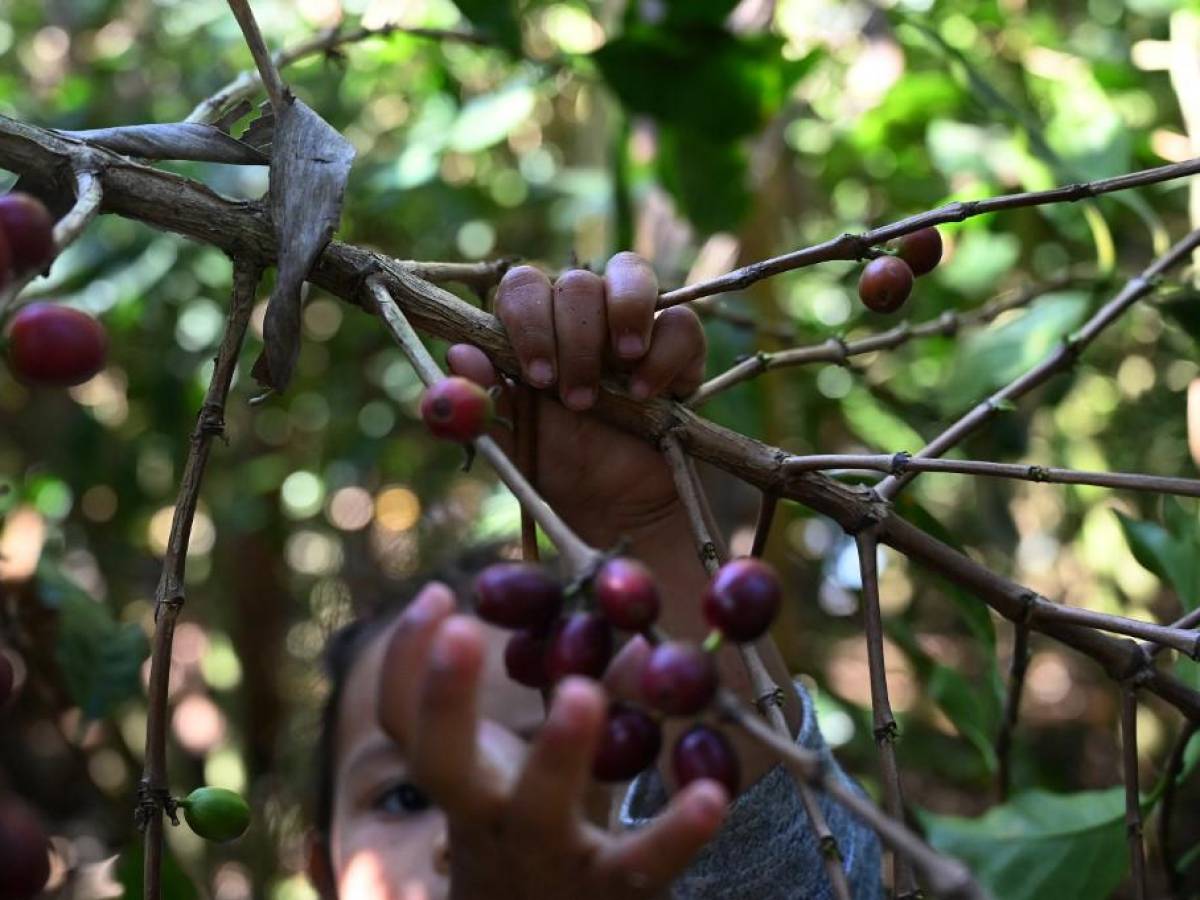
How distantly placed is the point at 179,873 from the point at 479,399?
0.58 m

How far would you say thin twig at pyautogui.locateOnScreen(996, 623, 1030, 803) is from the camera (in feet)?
2.47

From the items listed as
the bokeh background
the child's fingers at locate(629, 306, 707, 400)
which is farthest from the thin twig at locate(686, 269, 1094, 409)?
the bokeh background

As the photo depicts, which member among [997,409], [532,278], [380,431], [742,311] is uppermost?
[532,278]

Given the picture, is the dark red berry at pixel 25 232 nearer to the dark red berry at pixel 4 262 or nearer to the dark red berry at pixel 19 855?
the dark red berry at pixel 4 262

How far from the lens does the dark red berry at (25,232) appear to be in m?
0.42

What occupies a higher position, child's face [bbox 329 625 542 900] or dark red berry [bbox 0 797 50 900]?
dark red berry [bbox 0 797 50 900]

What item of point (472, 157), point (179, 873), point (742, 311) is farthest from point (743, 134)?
point (472, 157)

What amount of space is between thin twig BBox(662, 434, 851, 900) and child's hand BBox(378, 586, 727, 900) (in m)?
0.05

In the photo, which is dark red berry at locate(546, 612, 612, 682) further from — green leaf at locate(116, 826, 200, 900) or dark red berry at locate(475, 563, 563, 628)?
green leaf at locate(116, 826, 200, 900)

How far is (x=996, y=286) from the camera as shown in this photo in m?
1.76

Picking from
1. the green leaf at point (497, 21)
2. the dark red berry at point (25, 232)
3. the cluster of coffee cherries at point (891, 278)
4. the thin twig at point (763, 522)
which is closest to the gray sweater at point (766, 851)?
the thin twig at point (763, 522)

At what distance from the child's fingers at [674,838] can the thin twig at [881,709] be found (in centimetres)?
14

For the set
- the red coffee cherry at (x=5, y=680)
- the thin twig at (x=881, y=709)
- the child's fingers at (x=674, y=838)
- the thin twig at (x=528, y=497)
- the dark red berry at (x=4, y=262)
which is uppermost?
the dark red berry at (x=4, y=262)

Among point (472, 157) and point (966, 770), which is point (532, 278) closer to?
point (966, 770)
